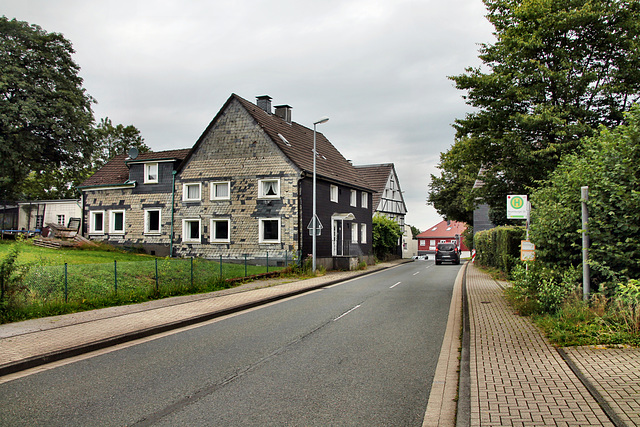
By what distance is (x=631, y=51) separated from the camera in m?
15.7

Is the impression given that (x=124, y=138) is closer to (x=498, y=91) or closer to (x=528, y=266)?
(x=498, y=91)

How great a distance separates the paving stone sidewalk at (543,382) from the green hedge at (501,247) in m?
5.85

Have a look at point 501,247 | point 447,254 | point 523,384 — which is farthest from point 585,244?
point 447,254

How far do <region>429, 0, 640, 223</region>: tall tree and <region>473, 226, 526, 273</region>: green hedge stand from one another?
257 centimetres

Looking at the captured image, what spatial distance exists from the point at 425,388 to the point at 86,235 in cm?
3278

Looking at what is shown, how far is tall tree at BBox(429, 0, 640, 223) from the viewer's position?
623 inches

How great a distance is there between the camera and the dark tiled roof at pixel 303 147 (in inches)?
1121

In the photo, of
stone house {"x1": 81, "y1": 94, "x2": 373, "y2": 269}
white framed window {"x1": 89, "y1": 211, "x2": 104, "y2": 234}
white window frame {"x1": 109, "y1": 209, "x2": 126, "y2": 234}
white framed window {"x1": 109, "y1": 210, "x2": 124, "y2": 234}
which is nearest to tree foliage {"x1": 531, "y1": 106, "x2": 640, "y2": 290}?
stone house {"x1": 81, "y1": 94, "x2": 373, "y2": 269}

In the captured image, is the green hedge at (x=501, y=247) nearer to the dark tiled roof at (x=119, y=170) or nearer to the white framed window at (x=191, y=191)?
the white framed window at (x=191, y=191)

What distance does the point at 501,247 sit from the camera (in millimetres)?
22234

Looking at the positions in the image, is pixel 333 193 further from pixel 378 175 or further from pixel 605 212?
pixel 605 212

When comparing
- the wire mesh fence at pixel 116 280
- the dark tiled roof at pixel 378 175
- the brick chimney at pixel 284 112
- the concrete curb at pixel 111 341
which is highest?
the brick chimney at pixel 284 112

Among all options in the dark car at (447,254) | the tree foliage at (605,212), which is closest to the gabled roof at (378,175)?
the dark car at (447,254)

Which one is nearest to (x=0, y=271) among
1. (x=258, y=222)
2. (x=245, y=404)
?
(x=245, y=404)
